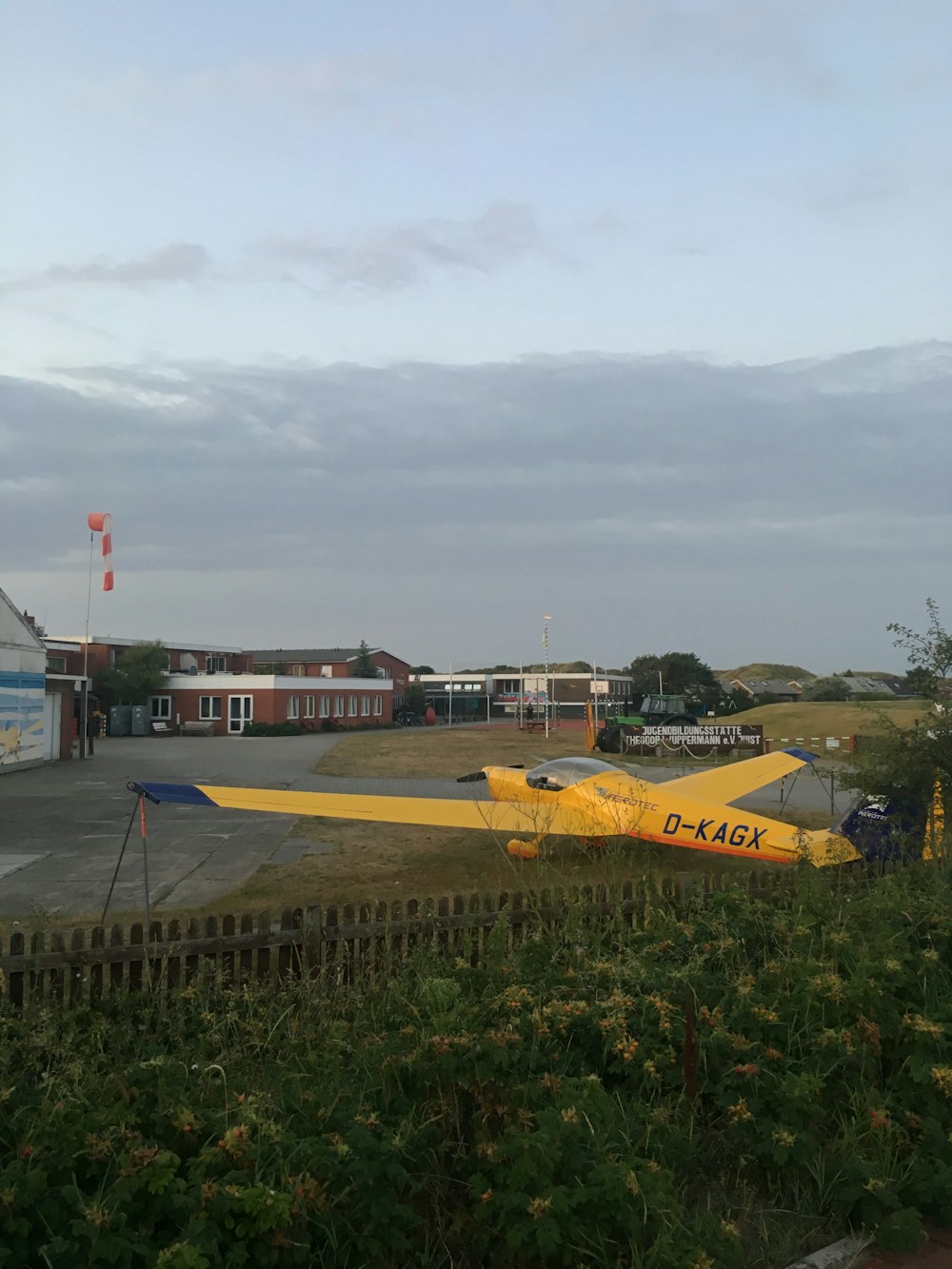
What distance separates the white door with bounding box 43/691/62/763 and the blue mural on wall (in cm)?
61

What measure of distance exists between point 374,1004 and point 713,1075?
196cm

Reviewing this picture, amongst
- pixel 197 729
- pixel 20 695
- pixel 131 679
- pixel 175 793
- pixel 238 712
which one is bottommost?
pixel 197 729

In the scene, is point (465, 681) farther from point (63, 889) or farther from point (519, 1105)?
point (519, 1105)

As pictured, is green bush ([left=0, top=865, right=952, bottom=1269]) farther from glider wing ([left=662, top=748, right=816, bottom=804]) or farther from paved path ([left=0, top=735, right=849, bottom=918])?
glider wing ([left=662, top=748, right=816, bottom=804])

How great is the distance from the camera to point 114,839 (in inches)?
614

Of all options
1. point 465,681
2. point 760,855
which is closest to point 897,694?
point 465,681

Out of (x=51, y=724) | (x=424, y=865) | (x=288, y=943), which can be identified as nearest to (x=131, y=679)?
(x=51, y=724)

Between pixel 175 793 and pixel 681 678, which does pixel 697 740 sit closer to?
pixel 175 793

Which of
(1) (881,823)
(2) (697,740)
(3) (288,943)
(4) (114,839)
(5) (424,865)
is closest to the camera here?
(3) (288,943)

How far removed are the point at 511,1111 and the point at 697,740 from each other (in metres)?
33.0

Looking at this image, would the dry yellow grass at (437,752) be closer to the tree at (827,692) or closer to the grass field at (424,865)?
the grass field at (424,865)

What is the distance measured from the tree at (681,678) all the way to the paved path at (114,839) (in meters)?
57.4

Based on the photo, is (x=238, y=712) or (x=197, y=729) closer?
(x=197, y=729)

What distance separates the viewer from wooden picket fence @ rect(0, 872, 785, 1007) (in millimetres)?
5629
